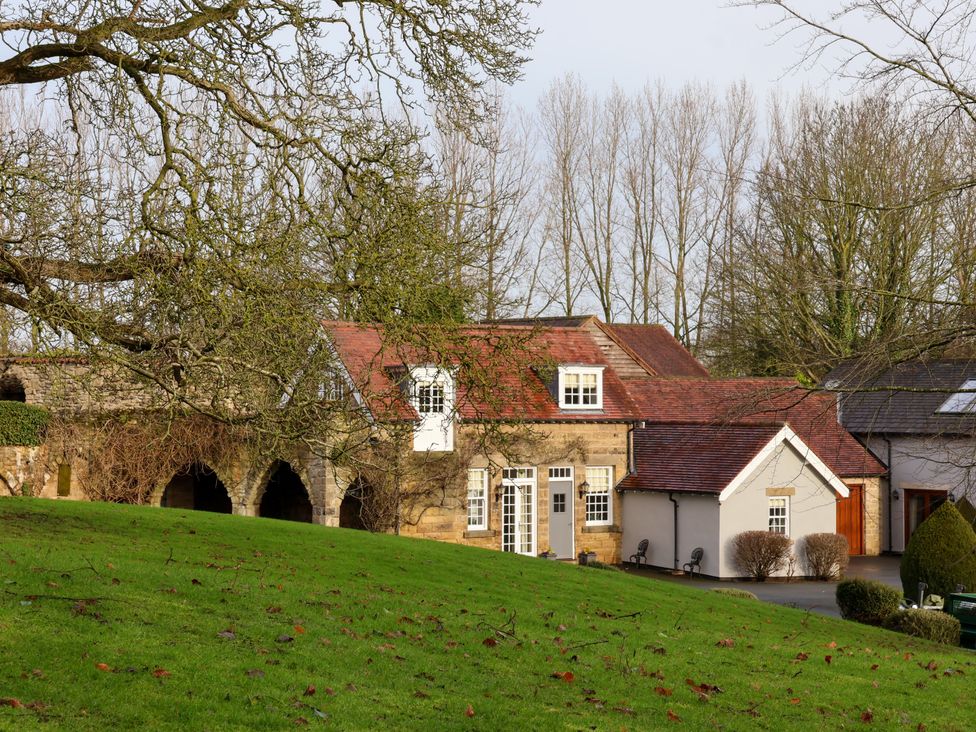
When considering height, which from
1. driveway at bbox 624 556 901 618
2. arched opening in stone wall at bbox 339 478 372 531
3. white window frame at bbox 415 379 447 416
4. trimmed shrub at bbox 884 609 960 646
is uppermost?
white window frame at bbox 415 379 447 416

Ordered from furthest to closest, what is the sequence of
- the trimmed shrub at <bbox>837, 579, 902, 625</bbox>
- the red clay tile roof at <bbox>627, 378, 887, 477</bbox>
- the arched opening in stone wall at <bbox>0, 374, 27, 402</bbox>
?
the red clay tile roof at <bbox>627, 378, 887, 477</bbox>, the arched opening in stone wall at <bbox>0, 374, 27, 402</bbox>, the trimmed shrub at <bbox>837, 579, 902, 625</bbox>

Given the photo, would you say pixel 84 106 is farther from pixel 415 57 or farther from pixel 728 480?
pixel 728 480

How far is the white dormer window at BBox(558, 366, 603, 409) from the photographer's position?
35.7m

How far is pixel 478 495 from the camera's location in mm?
33969

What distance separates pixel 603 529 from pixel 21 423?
55.1 ft

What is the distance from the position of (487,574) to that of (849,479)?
877 inches

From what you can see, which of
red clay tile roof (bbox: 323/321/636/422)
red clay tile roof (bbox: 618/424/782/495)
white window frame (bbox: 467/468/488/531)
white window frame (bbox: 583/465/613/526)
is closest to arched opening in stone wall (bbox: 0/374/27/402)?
red clay tile roof (bbox: 323/321/636/422)

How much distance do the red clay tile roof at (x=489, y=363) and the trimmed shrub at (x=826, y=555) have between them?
659cm

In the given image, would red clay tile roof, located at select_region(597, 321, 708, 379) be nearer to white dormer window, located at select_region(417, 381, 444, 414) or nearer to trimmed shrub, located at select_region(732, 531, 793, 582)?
trimmed shrub, located at select_region(732, 531, 793, 582)

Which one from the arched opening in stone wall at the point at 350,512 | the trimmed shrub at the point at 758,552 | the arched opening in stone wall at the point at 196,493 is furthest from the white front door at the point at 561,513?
the arched opening in stone wall at the point at 196,493

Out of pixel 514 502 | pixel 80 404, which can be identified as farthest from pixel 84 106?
pixel 514 502

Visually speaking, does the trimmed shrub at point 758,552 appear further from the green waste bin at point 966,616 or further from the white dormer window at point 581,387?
the green waste bin at point 966,616

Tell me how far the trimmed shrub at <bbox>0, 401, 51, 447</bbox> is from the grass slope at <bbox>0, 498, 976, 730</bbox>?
437 inches

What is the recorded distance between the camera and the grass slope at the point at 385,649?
9570 mm
